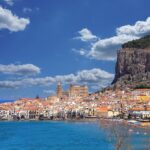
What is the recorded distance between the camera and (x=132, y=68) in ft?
572

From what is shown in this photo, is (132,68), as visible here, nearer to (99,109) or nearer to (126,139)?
(99,109)

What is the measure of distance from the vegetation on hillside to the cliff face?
2754 millimetres

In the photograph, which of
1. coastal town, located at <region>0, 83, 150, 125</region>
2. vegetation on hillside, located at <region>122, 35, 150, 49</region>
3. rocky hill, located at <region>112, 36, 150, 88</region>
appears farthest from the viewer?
vegetation on hillside, located at <region>122, 35, 150, 49</region>

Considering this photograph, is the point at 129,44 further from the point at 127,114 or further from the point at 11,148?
the point at 11,148

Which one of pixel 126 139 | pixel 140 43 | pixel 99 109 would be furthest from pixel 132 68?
pixel 126 139

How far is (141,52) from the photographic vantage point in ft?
586

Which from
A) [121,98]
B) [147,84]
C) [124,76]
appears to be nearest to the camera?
[121,98]

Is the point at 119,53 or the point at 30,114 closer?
the point at 30,114

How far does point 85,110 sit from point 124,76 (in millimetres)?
39980

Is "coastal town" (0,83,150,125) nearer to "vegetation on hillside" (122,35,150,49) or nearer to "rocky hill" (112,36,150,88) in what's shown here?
"rocky hill" (112,36,150,88)

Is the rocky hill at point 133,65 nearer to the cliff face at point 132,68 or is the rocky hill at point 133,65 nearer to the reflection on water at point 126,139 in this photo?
the cliff face at point 132,68

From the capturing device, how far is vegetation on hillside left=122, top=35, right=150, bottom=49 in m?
183

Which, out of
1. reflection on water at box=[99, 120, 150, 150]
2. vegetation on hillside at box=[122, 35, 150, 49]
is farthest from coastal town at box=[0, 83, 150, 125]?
reflection on water at box=[99, 120, 150, 150]

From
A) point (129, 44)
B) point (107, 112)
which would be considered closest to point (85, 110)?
point (107, 112)
